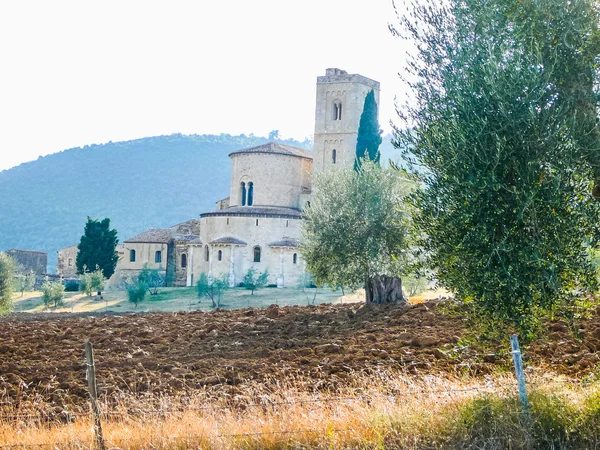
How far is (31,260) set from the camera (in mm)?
77812

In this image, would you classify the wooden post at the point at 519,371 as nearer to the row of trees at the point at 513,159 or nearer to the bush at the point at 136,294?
the row of trees at the point at 513,159

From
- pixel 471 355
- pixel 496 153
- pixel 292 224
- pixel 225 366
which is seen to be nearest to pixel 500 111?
pixel 496 153

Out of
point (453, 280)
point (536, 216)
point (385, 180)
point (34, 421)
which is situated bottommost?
point (34, 421)

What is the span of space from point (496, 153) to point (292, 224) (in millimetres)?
45111

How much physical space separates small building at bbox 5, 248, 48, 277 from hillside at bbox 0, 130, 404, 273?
42931 mm

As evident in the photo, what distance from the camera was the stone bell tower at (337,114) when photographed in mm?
59719

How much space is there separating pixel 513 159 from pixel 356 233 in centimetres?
1803

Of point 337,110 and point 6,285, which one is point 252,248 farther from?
point 6,285

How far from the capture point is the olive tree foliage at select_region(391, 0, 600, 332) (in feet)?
30.2

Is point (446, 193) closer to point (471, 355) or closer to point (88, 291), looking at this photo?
point (471, 355)

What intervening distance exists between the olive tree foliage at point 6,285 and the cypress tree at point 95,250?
18396 millimetres

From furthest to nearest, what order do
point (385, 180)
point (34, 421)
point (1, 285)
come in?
1. point (1, 285)
2. point (385, 180)
3. point (34, 421)

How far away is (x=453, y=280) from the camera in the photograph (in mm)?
9977

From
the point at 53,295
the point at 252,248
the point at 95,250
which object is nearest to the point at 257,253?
the point at 252,248
